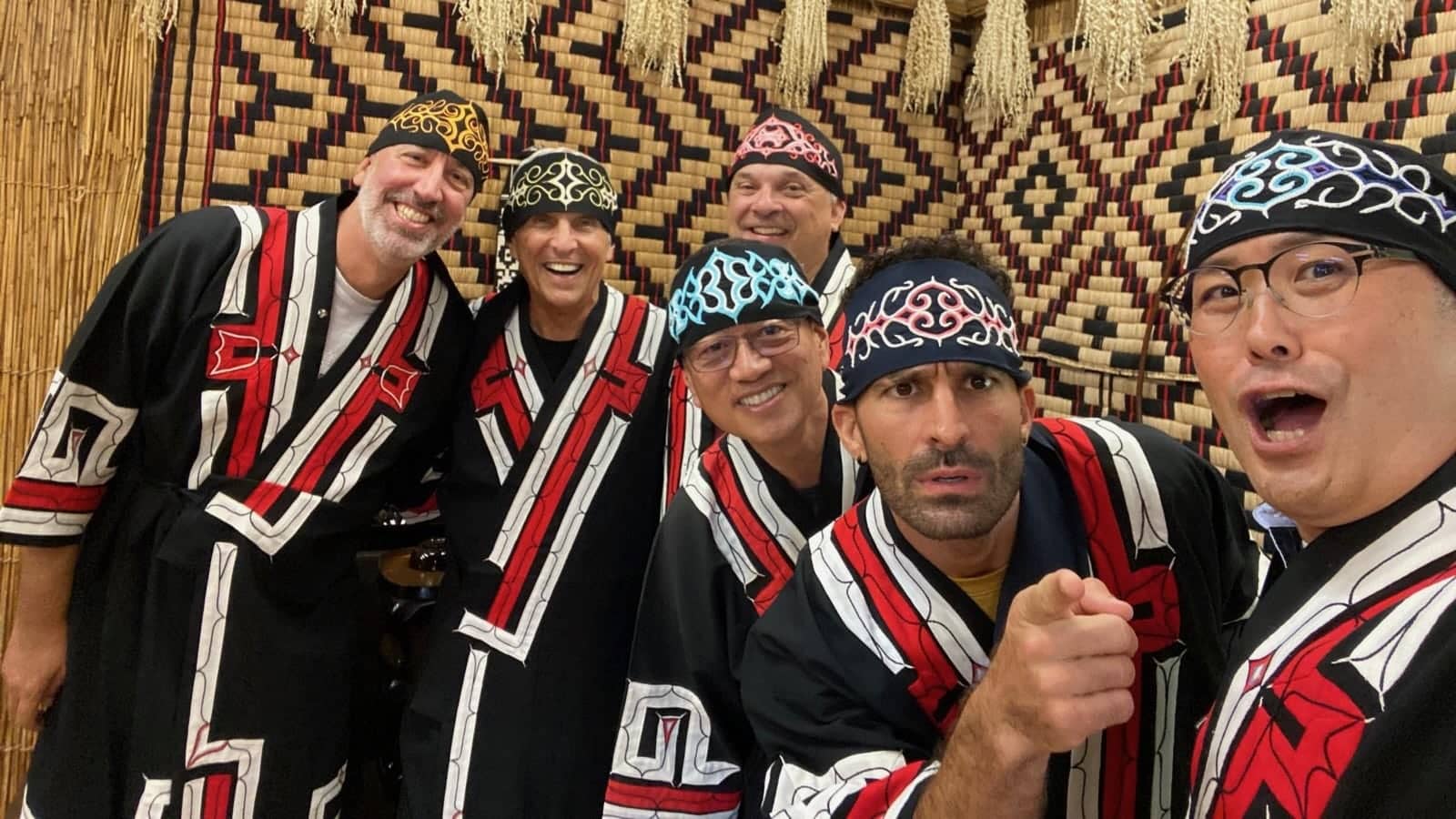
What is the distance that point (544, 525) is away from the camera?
5.41 feet

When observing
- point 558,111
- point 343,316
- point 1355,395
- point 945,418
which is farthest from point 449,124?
point 1355,395

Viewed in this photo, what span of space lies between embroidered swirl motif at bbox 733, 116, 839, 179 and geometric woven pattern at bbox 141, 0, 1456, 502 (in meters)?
0.42

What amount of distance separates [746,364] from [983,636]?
1.71 feet

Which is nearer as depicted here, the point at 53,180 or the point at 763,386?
the point at 763,386

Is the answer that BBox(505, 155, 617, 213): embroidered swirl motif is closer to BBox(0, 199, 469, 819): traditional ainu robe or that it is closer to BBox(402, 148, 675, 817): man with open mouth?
BBox(402, 148, 675, 817): man with open mouth

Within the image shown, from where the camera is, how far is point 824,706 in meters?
1.02

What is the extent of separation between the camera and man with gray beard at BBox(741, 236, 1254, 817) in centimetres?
101

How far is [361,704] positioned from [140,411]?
2.43ft

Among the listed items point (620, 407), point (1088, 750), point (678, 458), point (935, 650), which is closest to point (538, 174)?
point (620, 407)

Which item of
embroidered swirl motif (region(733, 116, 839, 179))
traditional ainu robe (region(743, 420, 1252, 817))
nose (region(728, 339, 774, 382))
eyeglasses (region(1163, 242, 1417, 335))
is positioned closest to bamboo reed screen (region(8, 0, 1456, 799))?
embroidered swirl motif (region(733, 116, 839, 179))

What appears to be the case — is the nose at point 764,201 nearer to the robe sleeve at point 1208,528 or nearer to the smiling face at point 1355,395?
the robe sleeve at point 1208,528

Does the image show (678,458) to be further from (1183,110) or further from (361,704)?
(1183,110)

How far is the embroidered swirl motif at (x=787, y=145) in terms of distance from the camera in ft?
6.54

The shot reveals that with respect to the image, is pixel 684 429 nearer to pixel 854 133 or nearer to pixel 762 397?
pixel 762 397
